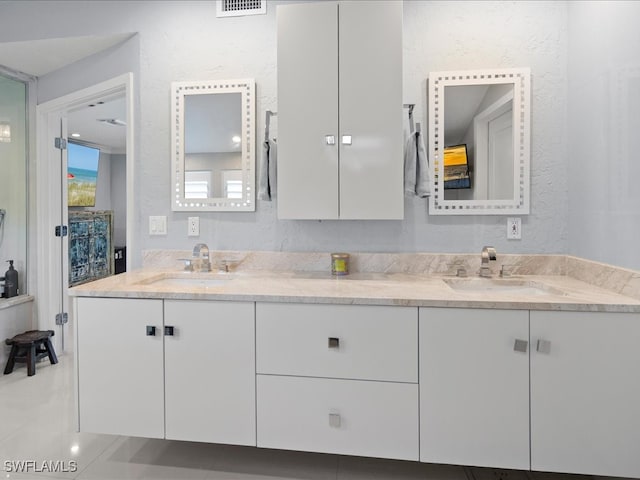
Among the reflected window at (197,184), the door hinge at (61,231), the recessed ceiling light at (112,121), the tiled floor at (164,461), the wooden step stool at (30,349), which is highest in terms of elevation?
the recessed ceiling light at (112,121)

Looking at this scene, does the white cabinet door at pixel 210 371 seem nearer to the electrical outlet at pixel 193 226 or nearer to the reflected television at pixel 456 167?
the electrical outlet at pixel 193 226

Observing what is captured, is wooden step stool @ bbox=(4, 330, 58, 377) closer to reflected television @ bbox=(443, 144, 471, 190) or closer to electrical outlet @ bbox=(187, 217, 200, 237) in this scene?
electrical outlet @ bbox=(187, 217, 200, 237)

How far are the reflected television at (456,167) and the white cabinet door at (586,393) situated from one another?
34.3 inches

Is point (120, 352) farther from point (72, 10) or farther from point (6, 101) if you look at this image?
point (6, 101)

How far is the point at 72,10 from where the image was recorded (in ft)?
8.02

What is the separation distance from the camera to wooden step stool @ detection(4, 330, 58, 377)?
2775 millimetres

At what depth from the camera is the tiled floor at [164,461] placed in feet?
5.76

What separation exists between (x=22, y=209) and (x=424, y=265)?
286 cm

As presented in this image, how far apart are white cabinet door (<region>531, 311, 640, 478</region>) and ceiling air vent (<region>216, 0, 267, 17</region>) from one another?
2.07 m

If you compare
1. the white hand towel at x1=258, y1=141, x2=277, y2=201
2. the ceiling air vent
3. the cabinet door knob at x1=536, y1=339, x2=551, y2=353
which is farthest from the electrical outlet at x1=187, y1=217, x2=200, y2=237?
the cabinet door knob at x1=536, y1=339, x2=551, y2=353

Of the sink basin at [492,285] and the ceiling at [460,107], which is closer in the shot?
the sink basin at [492,285]

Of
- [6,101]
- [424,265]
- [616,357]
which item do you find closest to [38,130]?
[6,101]

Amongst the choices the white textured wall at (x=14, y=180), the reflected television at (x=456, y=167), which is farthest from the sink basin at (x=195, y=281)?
the white textured wall at (x=14, y=180)

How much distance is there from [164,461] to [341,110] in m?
1.80
